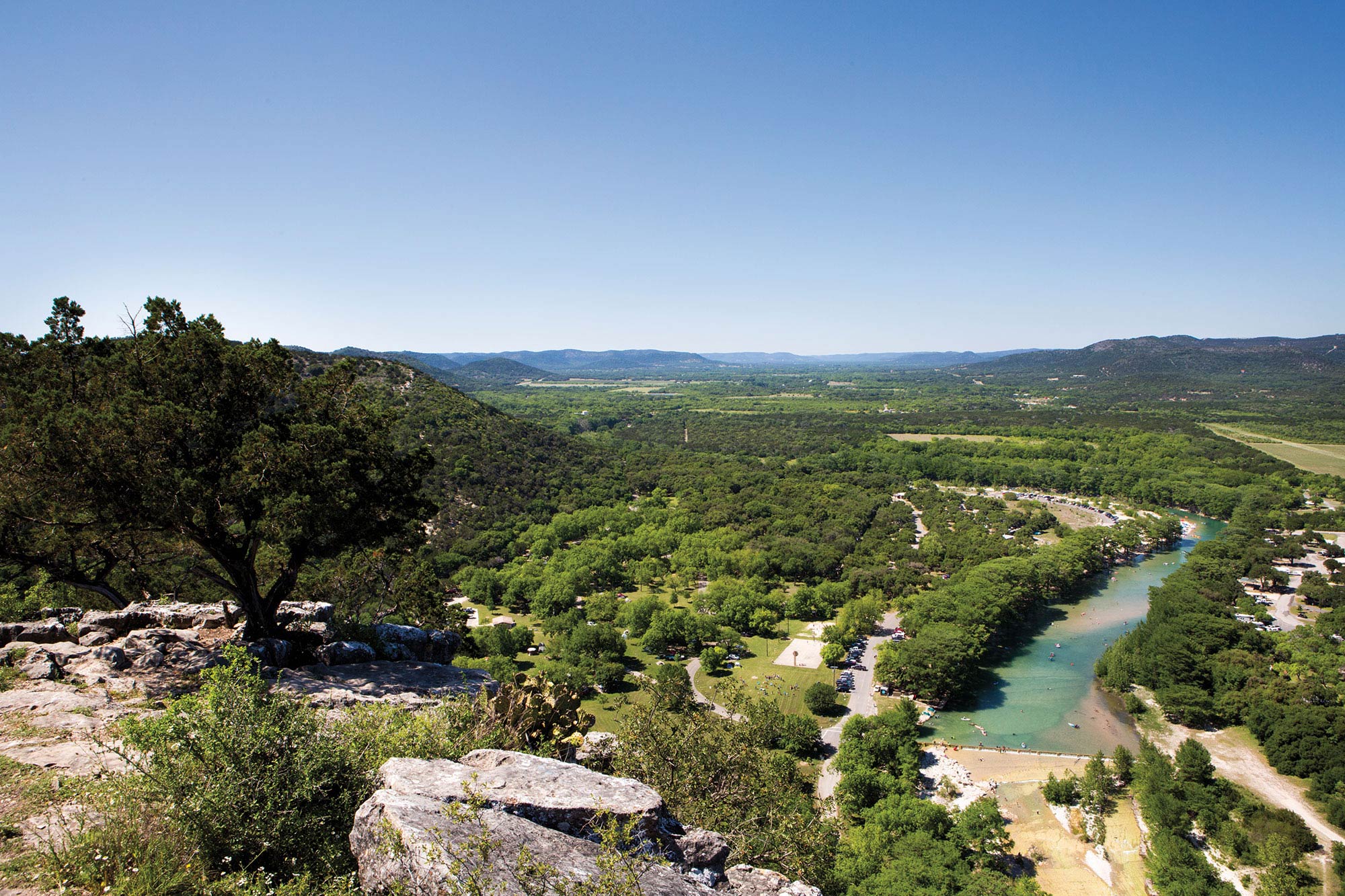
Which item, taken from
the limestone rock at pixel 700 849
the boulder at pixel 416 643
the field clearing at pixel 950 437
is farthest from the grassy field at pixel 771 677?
the field clearing at pixel 950 437

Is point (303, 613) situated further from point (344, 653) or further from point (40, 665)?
point (40, 665)

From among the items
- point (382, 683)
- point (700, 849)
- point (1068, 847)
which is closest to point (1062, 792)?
point (1068, 847)

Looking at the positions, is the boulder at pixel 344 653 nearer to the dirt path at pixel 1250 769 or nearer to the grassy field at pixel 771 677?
the grassy field at pixel 771 677

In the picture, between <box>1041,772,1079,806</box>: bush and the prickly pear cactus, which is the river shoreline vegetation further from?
<box>1041,772,1079,806</box>: bush

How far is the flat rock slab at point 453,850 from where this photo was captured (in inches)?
228

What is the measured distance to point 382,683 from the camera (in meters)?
13.8

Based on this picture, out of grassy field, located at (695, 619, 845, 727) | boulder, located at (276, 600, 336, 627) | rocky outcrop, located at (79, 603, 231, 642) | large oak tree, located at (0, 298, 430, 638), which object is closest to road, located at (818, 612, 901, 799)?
grassy field, located at (695, 619, 845, 727)

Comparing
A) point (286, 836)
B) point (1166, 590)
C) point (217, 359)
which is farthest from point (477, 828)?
point (1166, 590)

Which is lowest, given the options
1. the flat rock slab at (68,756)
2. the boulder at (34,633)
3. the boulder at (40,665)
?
the boulder at (34,633)

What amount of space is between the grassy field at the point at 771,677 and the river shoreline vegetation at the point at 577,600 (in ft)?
1.71

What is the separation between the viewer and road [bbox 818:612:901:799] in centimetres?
2952

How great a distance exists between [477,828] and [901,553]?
204 ft

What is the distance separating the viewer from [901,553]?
63.0 meters

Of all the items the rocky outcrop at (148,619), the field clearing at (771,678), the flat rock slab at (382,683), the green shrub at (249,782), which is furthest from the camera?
the field clearing at (771,678)
